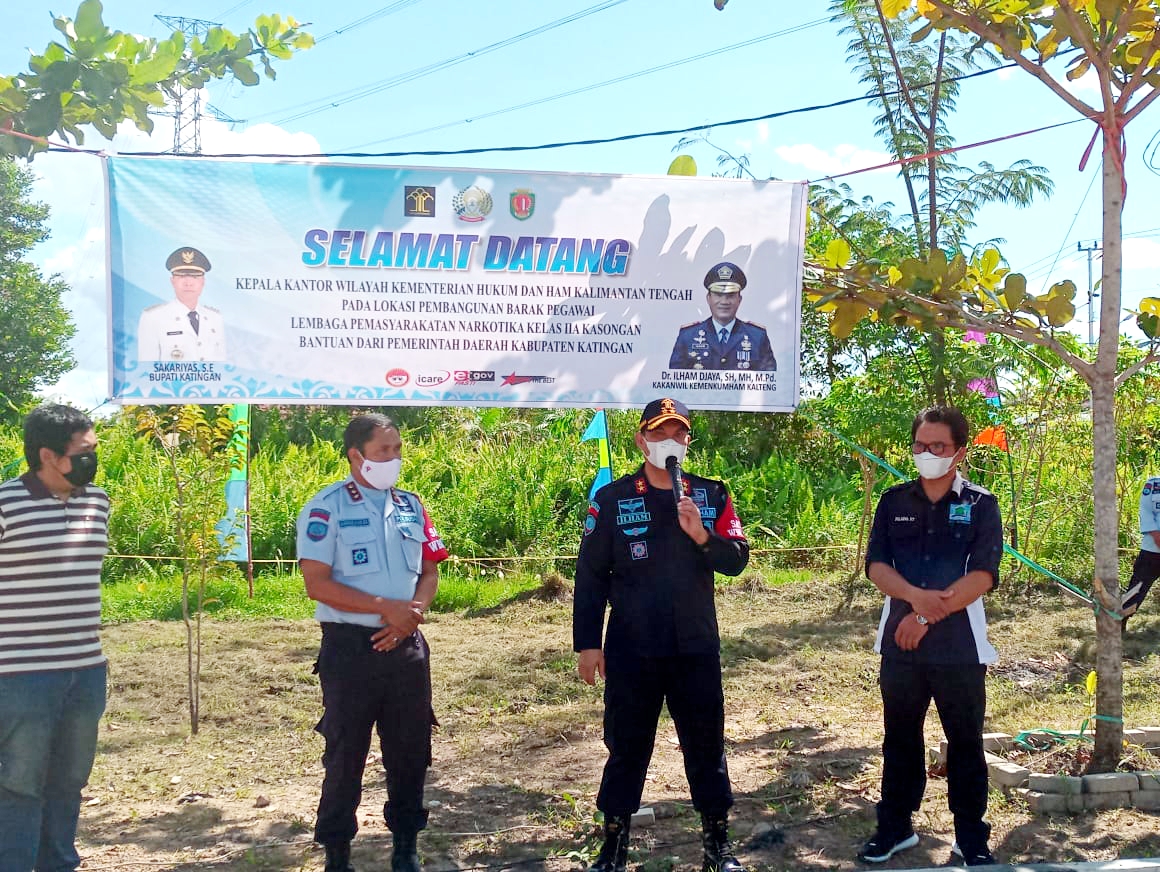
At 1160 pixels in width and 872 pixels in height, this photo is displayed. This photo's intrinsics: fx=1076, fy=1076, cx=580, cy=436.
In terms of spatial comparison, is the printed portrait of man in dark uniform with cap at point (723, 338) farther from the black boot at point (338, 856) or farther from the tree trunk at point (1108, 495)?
the black boot at point (338, 856)

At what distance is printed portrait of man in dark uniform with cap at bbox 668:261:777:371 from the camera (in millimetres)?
5406

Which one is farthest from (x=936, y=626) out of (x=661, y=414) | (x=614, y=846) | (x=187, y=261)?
(x=187, y=261)

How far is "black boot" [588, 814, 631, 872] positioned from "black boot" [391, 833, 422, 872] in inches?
25.4

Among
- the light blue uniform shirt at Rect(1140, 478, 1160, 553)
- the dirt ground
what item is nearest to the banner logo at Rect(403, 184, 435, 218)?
the dirt ground

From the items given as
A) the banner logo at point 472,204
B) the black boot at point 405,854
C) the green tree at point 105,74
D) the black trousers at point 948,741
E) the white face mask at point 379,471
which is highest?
the green tree at point 105,74

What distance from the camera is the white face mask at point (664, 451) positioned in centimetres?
382

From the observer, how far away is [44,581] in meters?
3.47

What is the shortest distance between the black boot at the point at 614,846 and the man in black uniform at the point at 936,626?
37.7 inches

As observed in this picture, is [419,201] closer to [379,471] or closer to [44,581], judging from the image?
[379,471]

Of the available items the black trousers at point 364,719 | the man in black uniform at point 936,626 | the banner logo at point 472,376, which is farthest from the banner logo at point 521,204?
the black trousers at point 364,719

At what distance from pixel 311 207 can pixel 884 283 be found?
2745mm

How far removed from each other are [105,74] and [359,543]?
2745 millimetres

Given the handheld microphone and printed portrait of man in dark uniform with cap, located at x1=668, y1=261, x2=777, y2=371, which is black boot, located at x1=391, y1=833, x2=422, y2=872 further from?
printed portrait of man in dark uniform with cap, located at x1=668, y1=261, x2=777, y2=371

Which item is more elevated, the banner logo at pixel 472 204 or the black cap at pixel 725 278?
the banner logo at pixel 472 204
